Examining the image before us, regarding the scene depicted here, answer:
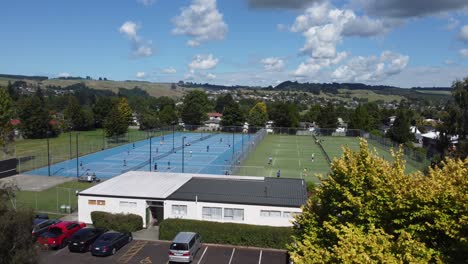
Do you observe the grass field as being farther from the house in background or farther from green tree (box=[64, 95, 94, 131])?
green tree (box=[64, 95, 94, 131])

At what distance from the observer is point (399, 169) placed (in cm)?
1284

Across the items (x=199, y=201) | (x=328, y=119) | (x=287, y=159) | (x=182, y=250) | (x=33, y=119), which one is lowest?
(x=287, y=159)

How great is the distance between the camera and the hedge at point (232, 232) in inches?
876

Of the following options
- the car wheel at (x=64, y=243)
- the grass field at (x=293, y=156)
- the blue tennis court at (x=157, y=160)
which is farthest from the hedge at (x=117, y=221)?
the grass field at (x=293, y=156)

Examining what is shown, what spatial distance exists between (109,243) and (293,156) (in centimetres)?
4084

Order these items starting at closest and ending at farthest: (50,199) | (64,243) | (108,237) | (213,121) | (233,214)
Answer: (108,237)
(64,243)
(233,214)
(50,199)
(213,121)

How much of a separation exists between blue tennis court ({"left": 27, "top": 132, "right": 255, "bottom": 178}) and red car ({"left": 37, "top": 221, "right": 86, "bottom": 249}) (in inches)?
768

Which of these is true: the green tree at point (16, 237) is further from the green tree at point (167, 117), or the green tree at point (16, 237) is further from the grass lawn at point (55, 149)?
the green tree at point (167, 117)

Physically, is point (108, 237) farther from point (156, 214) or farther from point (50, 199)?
point (50, 199)

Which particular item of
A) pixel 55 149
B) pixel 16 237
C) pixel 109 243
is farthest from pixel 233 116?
pixel 16 237

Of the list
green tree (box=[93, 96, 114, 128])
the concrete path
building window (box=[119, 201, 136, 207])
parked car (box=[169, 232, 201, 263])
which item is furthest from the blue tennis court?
green tree (box=[93, 96, 114, 128])

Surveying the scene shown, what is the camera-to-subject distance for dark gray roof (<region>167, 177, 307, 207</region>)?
24.8m

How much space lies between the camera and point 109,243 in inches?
811

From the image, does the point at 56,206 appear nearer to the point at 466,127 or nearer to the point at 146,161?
the point at 146,161
